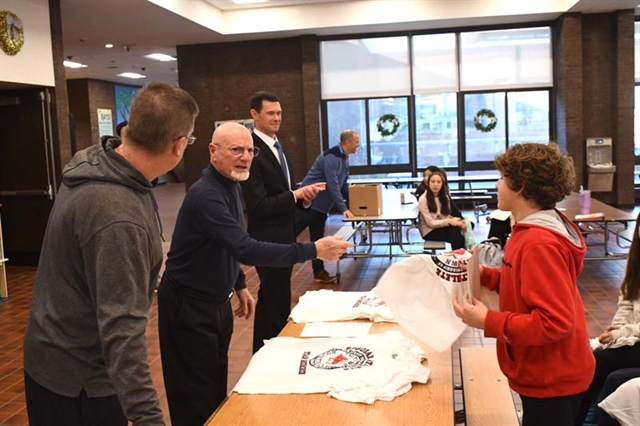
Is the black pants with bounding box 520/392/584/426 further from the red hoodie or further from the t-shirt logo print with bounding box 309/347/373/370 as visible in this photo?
the t-shirt logo print with bounding box 309/347/373/370

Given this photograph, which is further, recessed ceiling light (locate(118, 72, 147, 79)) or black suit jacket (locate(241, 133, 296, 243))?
recessed ceiling light (locate(118, 72, 147, 79))

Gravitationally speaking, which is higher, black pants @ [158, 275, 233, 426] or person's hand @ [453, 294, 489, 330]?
person's hand @ [453, 294, 489, 330]

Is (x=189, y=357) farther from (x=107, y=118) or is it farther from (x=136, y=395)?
(x=107, y=118)

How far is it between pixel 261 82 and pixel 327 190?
283 inches

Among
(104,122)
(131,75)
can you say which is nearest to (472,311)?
(131,75)

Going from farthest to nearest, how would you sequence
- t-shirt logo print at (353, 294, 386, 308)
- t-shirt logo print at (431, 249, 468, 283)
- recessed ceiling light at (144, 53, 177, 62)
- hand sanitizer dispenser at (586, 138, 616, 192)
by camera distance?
recessed ceiling light at (144, 53, 177, 62), hand sanitizer dispenser at (586, 138, 616, 192), t-shirt logo print at (353, 294, 386, 308), t-shirt logo print at (431, 249, 468, 283)

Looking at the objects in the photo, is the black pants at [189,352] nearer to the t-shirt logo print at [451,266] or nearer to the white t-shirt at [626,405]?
the t-shirt logo print at [451,266]

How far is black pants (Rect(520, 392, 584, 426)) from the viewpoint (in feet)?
6.56

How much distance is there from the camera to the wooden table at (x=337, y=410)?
6.16ft

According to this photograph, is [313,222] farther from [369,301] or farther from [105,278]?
[105,278]

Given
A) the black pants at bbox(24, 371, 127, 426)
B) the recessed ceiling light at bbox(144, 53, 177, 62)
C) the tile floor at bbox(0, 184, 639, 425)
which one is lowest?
the tile floor at bbox(0, 184, 639, 425)

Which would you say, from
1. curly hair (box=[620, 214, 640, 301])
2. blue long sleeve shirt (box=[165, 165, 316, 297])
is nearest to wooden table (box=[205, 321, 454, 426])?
blue long sleeve shirt (box=[165, 165, 316, 297])

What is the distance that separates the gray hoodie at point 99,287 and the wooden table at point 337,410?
43 cm

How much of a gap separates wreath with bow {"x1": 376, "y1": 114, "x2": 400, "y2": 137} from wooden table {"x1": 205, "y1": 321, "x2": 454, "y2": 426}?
1174 cm
